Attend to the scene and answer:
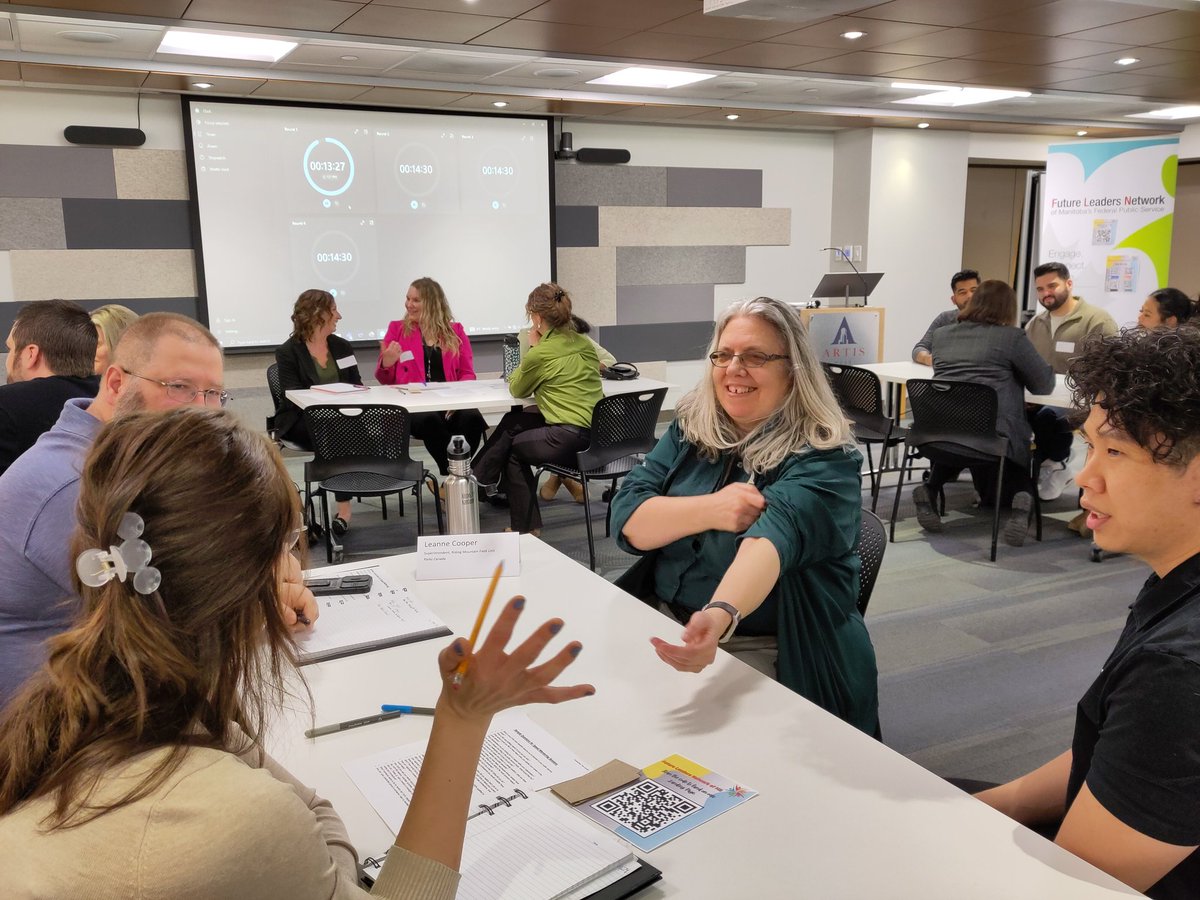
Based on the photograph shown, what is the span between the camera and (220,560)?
2.85 ft

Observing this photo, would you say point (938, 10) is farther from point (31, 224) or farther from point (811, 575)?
point (31, 224)

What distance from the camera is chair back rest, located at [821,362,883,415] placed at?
17.5 feet

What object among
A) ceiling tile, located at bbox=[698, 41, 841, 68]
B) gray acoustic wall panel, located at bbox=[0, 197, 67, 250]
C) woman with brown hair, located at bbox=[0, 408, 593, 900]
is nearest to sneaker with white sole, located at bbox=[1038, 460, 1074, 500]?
ceiling tile, located at bbox=[698, 41, 841, 68]

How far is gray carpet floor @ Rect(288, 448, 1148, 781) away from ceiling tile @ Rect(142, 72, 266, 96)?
2.71 meters

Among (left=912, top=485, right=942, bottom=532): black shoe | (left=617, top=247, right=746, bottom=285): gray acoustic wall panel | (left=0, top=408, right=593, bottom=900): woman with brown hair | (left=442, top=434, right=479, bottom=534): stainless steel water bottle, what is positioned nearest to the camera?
(left=0, top=408, right=593, bottom=900): woman with brown hair

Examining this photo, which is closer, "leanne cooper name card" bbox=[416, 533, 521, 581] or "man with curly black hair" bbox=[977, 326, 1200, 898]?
"man with curly black hair" bbox=[977, 326, 1200, 898]

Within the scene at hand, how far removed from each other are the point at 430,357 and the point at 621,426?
1.60 meters

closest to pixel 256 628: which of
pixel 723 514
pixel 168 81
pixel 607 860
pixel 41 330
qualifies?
pixel 607 860

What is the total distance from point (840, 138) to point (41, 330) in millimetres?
7240

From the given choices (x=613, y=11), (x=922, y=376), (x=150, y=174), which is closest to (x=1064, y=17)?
(x=922, y=376)

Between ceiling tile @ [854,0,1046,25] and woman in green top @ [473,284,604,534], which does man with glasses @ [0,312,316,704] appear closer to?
woman in green top @ [473,284,604,534]

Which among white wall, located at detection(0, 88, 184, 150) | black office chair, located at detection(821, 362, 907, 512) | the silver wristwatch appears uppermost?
white wall, located at detection(0, 88, 184, 150)

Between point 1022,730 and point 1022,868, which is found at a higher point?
point 1022,868

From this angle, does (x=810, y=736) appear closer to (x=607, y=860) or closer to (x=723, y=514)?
(x=607, y=860)
